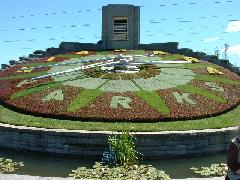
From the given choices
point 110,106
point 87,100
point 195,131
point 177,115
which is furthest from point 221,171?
point 87,100

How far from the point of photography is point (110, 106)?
19.2m

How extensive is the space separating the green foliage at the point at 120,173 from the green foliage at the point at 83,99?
542cm

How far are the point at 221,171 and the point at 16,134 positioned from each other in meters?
7.70

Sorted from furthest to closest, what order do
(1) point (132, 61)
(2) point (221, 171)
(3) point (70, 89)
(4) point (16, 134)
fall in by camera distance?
(1) point (132, 61), (3) point (70, 89), (4) point (16, 134), (2) point (221, 171)

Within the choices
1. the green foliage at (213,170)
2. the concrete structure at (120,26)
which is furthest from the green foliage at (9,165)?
the concrete structure at (120,26)

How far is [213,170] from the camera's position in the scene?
1402 centimetres

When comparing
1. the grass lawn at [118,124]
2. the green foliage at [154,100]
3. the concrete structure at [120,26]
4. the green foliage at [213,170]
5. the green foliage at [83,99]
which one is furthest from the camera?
the concrete structure at [120,26]

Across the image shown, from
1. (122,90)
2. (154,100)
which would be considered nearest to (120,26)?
(122,90)

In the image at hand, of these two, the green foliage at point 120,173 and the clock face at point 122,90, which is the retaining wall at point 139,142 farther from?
the clock face at point 122,90

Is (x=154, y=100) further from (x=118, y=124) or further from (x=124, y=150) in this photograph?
(x=124, y=150)

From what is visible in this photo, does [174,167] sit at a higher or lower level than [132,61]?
lower

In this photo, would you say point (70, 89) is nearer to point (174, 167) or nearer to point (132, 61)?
point (132, 61)

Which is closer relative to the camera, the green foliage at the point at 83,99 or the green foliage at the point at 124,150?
the green foliage at the point at 124,150

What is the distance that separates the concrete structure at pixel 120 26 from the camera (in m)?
34.1
